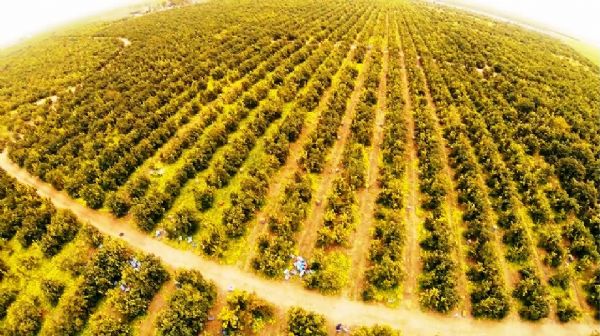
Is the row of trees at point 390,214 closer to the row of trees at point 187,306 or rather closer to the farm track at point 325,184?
the farm track at point 325,184

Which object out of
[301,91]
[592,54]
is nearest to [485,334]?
[301,91]

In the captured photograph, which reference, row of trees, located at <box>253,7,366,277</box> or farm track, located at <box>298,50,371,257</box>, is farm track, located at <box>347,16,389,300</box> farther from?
row of trees, located at <box>253,7,366,277</box>

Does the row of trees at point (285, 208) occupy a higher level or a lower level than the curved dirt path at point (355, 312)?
higher

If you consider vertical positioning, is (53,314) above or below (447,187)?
below

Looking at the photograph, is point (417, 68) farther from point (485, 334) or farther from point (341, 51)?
point (485, 334)

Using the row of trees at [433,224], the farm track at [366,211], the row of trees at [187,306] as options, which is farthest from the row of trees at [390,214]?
the row of trees at [187,306]

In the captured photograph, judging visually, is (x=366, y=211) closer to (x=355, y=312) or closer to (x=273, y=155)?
(x=355, y=312)

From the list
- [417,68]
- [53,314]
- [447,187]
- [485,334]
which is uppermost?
[417,68]
